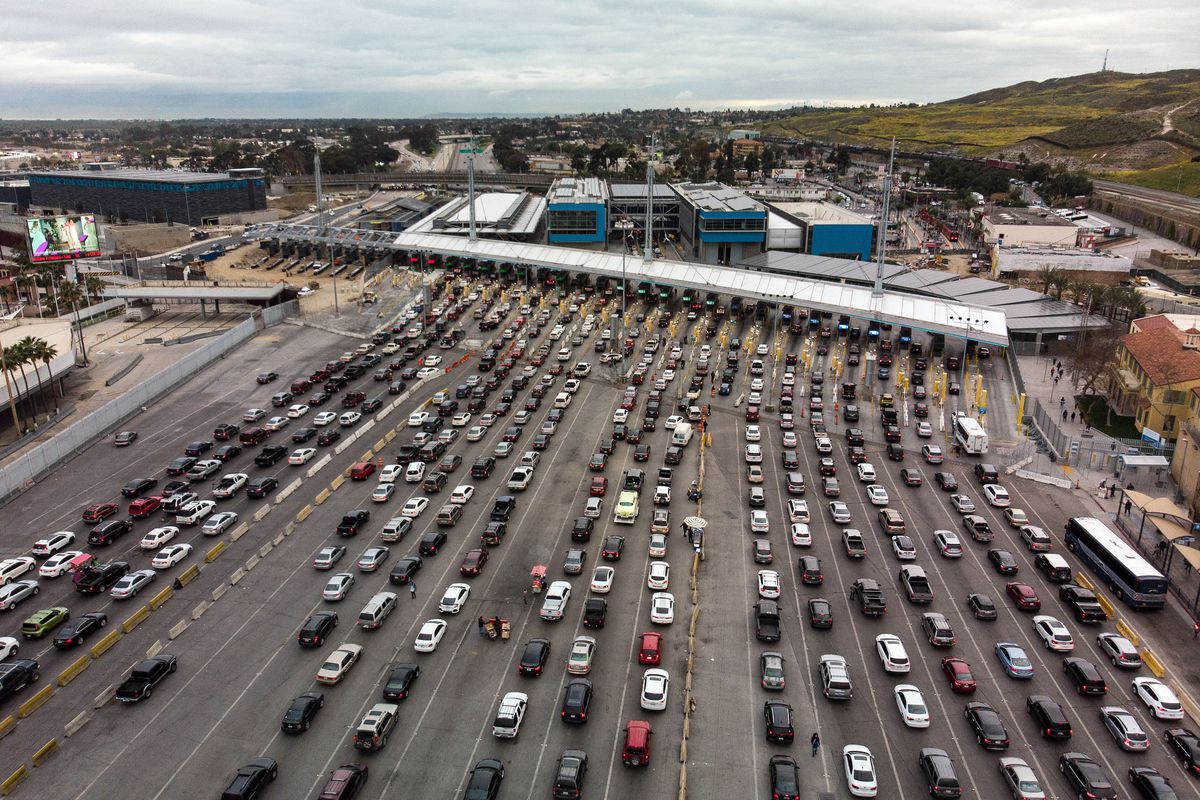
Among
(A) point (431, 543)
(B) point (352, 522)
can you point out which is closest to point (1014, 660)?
(A) point (431, 543)

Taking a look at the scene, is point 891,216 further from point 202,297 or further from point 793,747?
point 793,747

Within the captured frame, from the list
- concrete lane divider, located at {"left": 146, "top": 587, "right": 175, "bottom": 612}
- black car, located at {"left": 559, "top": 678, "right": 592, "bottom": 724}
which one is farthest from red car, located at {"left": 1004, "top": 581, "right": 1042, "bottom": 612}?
concrete lane divider, located at {"left": 146, "top": 587, "right": 175, "bottom": 612}

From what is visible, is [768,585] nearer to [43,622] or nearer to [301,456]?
[301,456]

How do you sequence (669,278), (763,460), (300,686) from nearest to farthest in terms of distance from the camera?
(300,686)
(763,460)
(669,278)

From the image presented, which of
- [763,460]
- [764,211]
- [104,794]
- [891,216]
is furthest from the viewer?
[891,216]

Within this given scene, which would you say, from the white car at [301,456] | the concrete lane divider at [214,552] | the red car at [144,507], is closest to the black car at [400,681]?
the concrete lane divider at [214,552]

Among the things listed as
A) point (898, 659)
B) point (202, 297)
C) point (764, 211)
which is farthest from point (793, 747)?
point (764, 211)

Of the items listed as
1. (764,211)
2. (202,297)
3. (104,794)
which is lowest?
(104,794)
